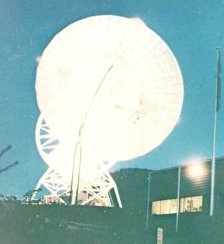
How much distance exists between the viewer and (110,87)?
1576 inches

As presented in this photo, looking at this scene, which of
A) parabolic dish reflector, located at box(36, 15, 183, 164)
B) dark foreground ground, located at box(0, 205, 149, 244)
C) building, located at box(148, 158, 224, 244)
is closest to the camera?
dark foreground ground, located at box(0, 205, 149, 244)

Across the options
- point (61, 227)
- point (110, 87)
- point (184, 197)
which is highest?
point (110, 87)

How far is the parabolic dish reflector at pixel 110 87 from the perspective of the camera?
38906 mm

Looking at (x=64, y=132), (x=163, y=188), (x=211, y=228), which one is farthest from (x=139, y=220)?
(x=163, y=188)

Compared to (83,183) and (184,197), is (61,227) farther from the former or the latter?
(184,197)

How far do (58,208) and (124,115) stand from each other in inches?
344

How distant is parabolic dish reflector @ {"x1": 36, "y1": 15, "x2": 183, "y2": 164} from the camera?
128 feet

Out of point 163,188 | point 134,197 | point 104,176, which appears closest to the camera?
point 104,176

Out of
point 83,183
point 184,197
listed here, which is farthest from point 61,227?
point 184,197

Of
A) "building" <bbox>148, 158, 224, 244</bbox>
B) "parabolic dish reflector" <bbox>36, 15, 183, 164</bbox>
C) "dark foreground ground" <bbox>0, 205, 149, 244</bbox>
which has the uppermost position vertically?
"parabolic dish reflector" <bbox>36, 15, 183, 164</bbox>

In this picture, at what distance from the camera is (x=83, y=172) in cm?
4272

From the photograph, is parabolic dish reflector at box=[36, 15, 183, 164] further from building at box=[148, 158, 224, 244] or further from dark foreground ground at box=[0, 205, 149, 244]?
Result: building at box=[148, 158, 224, 244]

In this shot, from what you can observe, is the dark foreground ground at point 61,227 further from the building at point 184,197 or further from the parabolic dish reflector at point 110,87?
the parabolic dish reflector at point 110,87

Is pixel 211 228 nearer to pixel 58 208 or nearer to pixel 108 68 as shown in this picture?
pixel 58 208
